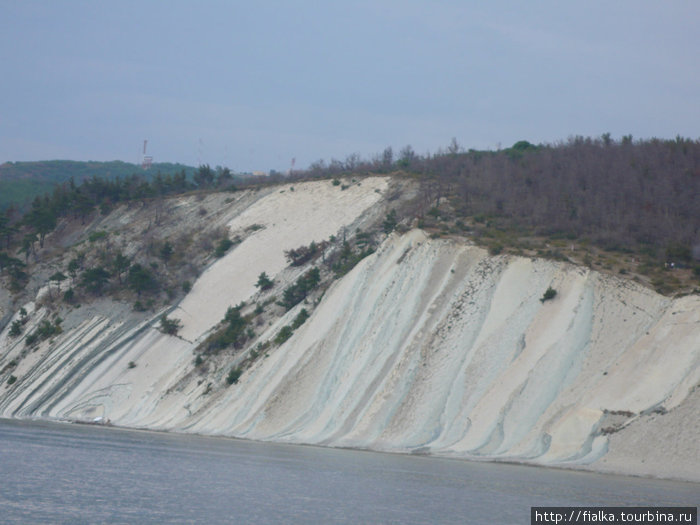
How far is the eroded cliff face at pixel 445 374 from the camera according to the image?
31969 mm

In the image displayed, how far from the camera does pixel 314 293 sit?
49.8 m

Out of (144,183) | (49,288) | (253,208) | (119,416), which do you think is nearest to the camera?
(119,416)

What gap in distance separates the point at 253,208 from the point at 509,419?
3569 cm

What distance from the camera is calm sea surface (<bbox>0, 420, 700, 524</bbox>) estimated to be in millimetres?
19188

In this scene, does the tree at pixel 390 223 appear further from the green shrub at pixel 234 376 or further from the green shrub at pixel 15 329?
the green shrub at pixel 15 329

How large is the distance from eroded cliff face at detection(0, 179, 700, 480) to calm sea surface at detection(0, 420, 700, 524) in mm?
2418

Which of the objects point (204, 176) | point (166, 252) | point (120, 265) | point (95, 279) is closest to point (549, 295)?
point (166, 252)

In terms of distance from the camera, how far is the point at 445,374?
37344mm

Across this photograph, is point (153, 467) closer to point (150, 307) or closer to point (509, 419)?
point (509, 419)

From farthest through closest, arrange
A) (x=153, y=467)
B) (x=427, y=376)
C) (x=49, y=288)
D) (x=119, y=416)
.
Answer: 1. (x=49, y=288)
2. (x=119, y=416)
3. (x=427, y=376)
4. (x=153, y=467)

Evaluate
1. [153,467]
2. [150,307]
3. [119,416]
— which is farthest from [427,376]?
[150,307]

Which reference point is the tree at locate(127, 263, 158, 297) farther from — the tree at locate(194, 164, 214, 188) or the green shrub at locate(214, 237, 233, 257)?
the tree at locate(194, 164, 214, 188)

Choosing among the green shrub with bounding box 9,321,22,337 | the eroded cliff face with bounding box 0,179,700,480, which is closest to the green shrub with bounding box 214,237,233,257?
the eroded cliff face with bounding box 0,179,700,480

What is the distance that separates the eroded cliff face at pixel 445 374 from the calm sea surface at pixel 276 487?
2.42 metres
